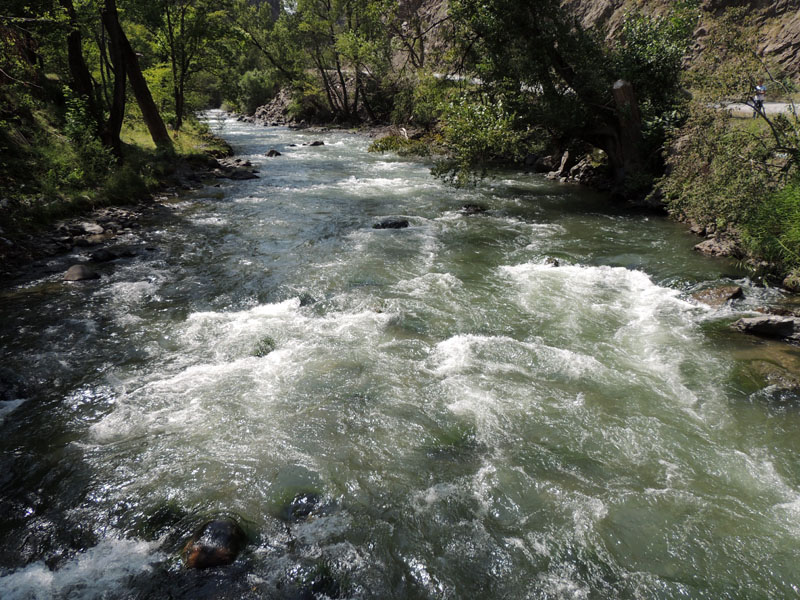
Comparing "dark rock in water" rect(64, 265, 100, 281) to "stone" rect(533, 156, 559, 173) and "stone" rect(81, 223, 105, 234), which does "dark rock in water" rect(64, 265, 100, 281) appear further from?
"stone" rect(533, 156, 559, 173)

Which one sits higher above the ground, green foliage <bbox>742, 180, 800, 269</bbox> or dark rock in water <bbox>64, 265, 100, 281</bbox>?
green foliage <bbox>742, 180, 800, 269</bbox>

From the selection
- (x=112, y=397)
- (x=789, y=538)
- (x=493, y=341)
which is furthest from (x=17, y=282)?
(x=789, y=538)

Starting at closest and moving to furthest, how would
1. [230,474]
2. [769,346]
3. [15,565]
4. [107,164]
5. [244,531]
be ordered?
[15,565] < [244,531] < [230,474] < [769,346] < [107,164]

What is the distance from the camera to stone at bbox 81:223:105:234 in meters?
13.0

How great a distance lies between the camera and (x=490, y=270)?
36.1 ft

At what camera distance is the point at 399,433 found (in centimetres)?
573

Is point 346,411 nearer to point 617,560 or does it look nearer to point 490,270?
point 617,560

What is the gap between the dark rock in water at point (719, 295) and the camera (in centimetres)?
902

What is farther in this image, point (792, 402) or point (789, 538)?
point (792, 402)

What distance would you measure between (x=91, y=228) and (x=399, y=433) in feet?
39.6

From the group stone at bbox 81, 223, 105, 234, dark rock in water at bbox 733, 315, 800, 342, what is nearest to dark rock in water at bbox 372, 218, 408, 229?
stone at bbox 81, 223, 105, 234

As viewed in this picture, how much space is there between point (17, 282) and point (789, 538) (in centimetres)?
1346

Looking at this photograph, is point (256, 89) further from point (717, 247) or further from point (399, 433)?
point (399, 433)

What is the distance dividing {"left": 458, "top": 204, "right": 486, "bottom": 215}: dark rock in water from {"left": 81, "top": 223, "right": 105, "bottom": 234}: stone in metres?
11.3
